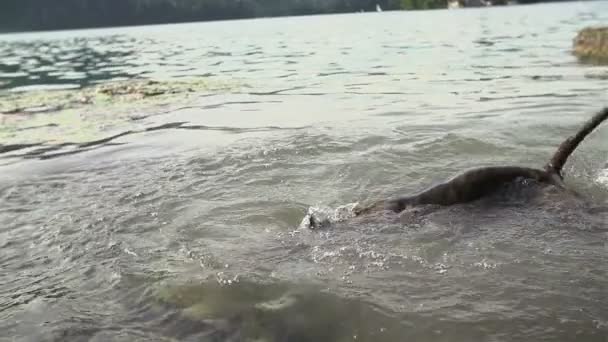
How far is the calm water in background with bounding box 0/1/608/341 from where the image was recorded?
13.4 ft

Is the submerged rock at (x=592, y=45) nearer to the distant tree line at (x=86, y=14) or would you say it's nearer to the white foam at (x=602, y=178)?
the white foam at (x=602, y=178)

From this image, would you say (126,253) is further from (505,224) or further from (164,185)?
(505,224)

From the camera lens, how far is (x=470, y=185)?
231 inches

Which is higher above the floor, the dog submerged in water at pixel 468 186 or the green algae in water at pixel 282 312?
the dog submerged in water at pixel 468 186

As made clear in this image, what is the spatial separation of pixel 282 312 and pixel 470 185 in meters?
2.66

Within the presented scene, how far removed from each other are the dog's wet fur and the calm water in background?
157 mm

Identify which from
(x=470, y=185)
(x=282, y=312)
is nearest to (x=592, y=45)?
(x=470, y=185)

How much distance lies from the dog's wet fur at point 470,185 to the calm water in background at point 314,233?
157 mm

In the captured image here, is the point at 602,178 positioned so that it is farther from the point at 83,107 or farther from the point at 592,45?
the point at 592,45

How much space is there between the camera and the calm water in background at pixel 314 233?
410 cm

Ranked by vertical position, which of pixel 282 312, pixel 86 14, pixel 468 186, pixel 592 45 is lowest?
pixel 282 312

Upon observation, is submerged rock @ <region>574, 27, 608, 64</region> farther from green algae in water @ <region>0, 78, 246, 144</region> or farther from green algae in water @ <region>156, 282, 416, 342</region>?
green algae in water @ <region>156, 282, 416, 342</region>

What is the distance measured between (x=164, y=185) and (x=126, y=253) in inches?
94.6

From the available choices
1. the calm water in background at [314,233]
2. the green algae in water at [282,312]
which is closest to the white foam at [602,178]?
the calm water in background at [314,233]
